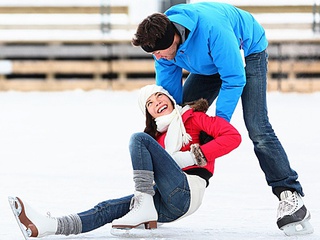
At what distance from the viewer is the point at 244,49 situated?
2.79 metres

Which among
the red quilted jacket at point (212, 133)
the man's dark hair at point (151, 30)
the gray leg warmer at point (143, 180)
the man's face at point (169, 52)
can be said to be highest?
the man's dark hair at point (151, 30)

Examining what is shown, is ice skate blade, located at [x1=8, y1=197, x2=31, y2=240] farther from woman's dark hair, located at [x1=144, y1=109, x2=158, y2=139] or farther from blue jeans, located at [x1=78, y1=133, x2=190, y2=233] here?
woman's dark hair, located at [x1=144, y1=109, x2=158, y2=139]

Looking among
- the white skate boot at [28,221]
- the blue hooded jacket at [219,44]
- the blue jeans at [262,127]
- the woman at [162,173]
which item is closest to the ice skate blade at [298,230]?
the blue jeans at [262,127]

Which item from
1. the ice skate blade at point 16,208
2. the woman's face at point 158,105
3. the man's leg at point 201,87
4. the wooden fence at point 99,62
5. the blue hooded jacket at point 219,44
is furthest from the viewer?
the wooden fence at point 99,62

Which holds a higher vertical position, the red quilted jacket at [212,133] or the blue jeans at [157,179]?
the red quilted jacket at [212,133]

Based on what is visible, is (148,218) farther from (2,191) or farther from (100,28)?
(100,28)

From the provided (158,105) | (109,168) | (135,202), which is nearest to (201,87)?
(158,105)

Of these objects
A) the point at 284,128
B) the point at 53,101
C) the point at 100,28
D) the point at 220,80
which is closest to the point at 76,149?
the point at 284,128

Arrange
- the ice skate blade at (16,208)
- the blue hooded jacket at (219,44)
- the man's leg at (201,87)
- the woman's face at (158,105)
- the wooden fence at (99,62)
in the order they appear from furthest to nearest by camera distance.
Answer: the wooden fence at (99,62)
the man's leg at (201,87)
the woman's face at (158,105)
the blue hooded jacket at (219,44)
the ice skate blade at (16,208)

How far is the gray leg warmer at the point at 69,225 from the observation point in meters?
2.59

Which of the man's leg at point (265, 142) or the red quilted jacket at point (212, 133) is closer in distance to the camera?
the red quilted jacket at point (212, 133)

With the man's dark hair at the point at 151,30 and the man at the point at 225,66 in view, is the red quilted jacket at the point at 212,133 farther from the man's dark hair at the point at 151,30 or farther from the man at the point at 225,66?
the man's dark hair at the point at 151,30

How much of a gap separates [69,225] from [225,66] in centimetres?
75

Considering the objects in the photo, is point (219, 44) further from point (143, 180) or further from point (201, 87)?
point (143, 180)
